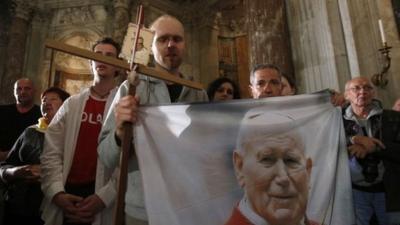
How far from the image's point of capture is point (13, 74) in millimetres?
9859

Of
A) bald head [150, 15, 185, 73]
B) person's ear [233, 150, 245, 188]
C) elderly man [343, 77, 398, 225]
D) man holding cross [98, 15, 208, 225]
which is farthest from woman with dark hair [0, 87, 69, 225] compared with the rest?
elderly man [343, 77, 398, 225]

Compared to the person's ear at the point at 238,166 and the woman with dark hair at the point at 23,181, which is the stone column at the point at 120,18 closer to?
the woman with dark hair at the point at 23,181

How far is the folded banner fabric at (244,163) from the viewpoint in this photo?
1728 mm

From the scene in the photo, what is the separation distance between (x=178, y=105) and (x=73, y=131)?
3.04 feet

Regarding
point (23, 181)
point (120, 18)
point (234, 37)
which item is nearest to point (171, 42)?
point (23, 181)

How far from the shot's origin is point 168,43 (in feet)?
6.58

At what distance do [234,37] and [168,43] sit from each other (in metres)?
11.0

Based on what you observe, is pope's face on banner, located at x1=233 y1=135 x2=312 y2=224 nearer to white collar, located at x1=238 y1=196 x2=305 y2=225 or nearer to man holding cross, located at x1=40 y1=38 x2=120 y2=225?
white collar, located at x1=238 y1=196 x2=305 y2=225

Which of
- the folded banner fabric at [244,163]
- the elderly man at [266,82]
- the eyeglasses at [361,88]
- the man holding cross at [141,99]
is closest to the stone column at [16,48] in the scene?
the elderly man at [266,82]

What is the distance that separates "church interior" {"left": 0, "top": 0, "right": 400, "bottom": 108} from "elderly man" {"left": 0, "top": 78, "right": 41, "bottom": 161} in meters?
2.81

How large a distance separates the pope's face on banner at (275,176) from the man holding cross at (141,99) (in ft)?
1.76

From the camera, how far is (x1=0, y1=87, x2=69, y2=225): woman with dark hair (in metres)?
2.50

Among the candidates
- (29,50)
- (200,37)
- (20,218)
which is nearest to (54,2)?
(29,50)

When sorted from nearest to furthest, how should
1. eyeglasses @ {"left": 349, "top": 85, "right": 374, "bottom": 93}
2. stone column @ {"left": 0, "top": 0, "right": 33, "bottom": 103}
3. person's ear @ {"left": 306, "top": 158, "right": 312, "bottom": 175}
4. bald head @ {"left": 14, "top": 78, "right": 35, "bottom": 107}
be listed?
person's ear @ {"left": 306, "top": 158, "right": 312, "bottom": 175} < eyeglasses @ {"left": 349, "top": 85, "right": 374, "bottom": 93} < bald head @ {"left": 14, "top": 78, "right": 35, "bottom": 107} < stone column @ {"left": 0, "top": 0, "right": 33, "bottom": 103}
